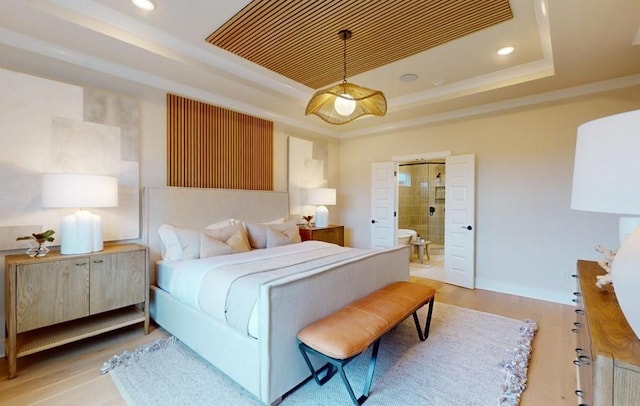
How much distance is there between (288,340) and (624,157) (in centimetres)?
177

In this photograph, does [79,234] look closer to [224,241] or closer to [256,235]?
[224,241]

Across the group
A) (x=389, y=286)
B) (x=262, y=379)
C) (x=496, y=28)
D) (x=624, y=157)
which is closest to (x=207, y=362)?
(x=262, y=379)

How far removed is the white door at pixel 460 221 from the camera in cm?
425

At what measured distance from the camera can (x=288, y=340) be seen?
1809 millimetres

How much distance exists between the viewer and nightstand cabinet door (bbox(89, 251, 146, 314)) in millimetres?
2430

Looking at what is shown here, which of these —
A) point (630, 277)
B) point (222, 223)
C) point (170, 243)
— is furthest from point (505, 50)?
point (170, 243)

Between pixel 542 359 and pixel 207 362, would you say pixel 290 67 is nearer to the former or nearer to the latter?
pixel 207 362

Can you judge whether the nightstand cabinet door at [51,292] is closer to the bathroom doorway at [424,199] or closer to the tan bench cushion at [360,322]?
the tan bench cushion at [360,322]

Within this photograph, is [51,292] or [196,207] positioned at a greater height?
[196,207]

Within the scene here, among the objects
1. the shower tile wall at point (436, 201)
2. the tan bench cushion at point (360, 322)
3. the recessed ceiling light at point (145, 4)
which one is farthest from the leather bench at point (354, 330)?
the shower tile wall at point (436, 201)

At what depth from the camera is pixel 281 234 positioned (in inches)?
148

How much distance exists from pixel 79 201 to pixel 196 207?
1.27 metres

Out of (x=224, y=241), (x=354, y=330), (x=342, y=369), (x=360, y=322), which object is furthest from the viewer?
(x=224, y=241)

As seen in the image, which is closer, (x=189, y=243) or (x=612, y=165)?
(x=612, y=165)
